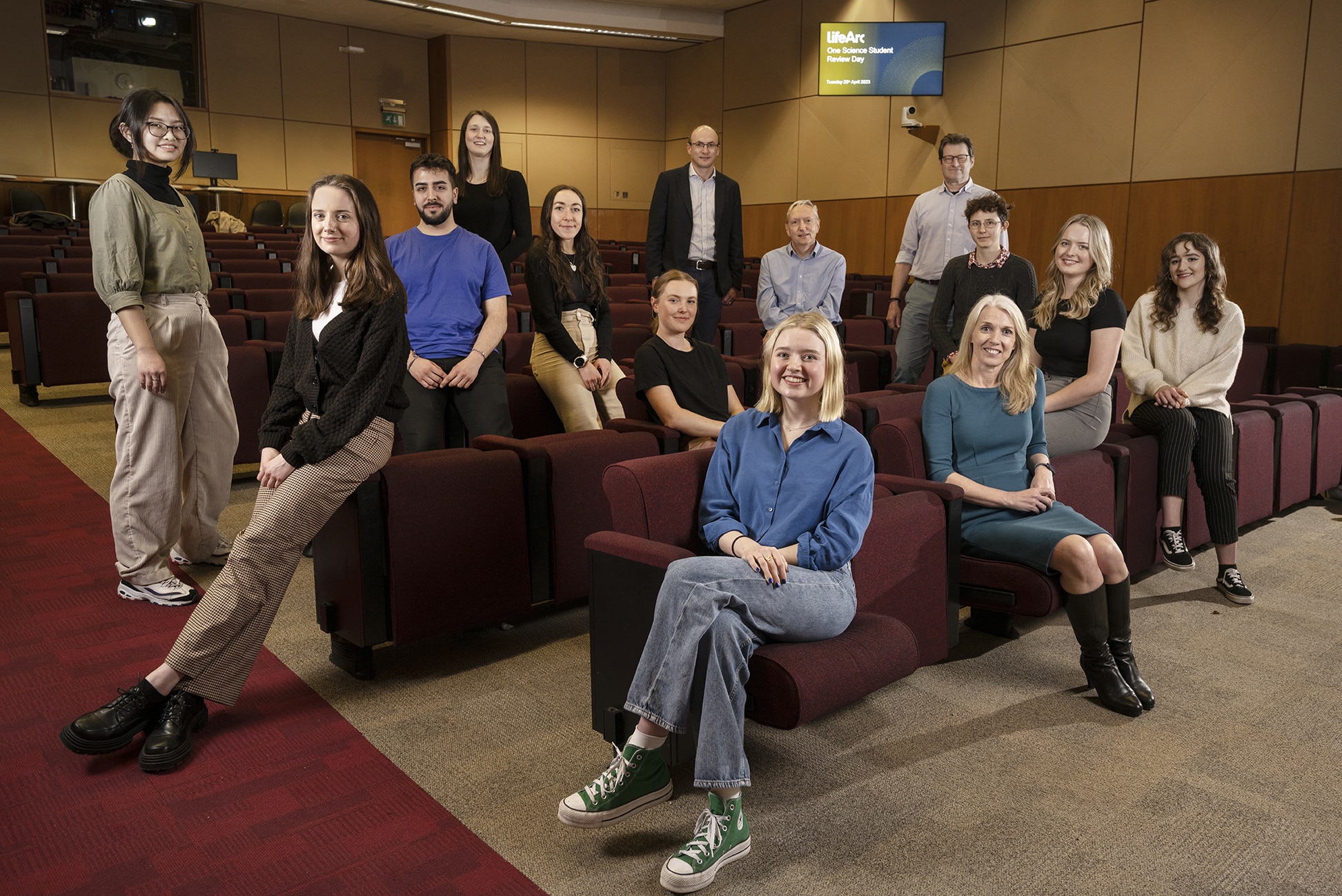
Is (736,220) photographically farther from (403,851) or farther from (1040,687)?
(403,851)

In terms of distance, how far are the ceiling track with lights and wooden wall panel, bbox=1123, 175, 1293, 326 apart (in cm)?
702

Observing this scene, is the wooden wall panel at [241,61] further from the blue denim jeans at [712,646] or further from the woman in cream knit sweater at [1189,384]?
the blue denim jeans at [712,646]

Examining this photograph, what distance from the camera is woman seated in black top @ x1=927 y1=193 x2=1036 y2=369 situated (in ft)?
12.1

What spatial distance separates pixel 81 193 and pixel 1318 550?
540 inches

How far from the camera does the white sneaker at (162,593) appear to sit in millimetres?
2867

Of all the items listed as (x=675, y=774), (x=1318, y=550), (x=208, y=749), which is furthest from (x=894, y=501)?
(x=1318, y=550)

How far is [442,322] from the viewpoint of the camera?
309 centimetres

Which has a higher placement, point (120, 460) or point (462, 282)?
point (462, 282)

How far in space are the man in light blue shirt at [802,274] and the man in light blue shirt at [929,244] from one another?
0.37 metres

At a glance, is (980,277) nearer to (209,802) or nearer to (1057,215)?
(209,802)

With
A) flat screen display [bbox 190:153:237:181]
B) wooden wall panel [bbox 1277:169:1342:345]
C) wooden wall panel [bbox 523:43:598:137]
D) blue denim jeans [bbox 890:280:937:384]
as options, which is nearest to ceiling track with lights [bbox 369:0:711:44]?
wooden wall panel [bbox 523:43:598:137]

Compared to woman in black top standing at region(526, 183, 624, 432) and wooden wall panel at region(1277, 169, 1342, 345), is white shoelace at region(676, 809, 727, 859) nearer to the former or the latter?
woman in black top standing at region(526, 183, 624, 432)

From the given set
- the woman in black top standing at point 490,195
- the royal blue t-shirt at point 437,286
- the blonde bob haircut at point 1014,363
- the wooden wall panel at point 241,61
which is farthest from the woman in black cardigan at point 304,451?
the wooden wall panel at point 241,61

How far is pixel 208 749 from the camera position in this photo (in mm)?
2102
